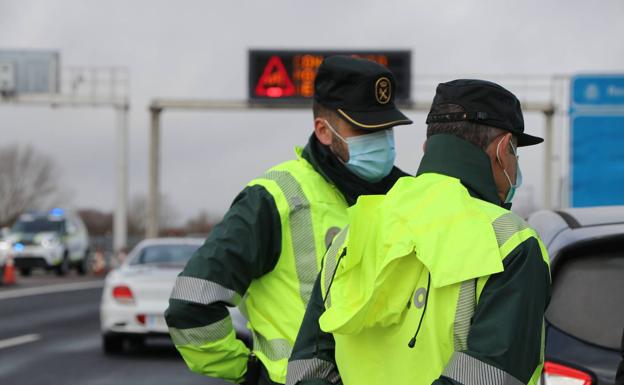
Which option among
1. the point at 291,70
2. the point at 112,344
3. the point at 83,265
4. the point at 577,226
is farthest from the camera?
the point at 83,265

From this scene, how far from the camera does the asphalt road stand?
11883 mm

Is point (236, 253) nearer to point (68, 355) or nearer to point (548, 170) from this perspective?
point (68, 355)

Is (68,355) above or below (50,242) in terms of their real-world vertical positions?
above

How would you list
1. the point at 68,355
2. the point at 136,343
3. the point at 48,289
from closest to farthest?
the point at 68,355 < the point at 136,343 < the point at 48,289

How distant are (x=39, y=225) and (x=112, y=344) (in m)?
25.7

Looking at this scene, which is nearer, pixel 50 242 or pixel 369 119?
pixel 369 119

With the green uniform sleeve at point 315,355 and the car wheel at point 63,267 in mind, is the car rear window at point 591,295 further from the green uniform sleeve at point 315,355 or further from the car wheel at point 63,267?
the car wheel at point 63,267

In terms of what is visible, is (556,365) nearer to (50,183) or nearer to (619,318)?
(619,318)

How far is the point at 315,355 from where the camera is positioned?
284 cm

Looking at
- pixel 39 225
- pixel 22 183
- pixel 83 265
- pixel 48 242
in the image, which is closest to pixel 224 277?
pixel 48 242

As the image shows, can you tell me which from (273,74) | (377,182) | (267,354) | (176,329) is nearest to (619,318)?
(377,182)

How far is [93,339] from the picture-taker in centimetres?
1653

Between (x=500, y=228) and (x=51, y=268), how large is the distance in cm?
3709

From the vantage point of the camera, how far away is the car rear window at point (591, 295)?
3.91 metres
